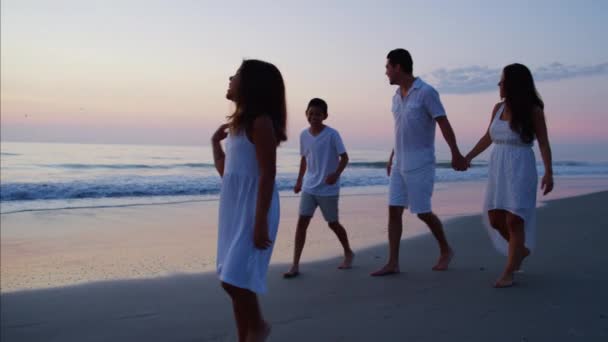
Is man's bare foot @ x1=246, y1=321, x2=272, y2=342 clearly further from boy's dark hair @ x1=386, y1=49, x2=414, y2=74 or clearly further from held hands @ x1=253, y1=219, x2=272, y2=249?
boy's dark hair @ x1=386, y1=49, x2=414, y2=74

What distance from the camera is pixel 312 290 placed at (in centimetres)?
441

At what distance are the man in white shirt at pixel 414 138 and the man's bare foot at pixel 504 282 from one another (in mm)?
852

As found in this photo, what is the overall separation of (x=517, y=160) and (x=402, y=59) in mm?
1317

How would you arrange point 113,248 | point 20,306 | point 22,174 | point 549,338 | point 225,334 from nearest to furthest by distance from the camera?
1. point 549,338
2. point 225,334
3. point 20,306
4. point 113,248
5. point 22,174

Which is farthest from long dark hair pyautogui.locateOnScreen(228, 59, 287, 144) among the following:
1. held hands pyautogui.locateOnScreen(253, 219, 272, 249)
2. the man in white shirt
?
the man in white shirt

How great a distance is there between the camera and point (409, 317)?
11.6 ft

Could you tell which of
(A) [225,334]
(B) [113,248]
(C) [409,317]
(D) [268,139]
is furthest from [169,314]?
(B) [113,248]

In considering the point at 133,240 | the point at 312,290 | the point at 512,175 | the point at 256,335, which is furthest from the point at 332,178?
the point at 133,240

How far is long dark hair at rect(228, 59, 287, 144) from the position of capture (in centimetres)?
246

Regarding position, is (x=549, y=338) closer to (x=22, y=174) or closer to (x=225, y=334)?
(x=225, y=334)

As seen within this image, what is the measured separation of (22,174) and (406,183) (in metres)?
16.2

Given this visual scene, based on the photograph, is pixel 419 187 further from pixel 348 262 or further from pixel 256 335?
pixel 256 335

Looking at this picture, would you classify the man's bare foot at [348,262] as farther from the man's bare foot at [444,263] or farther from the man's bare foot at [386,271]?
the man's bare foot at [444,263]

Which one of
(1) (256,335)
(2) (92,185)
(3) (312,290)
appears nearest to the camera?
(1) (256,335)
